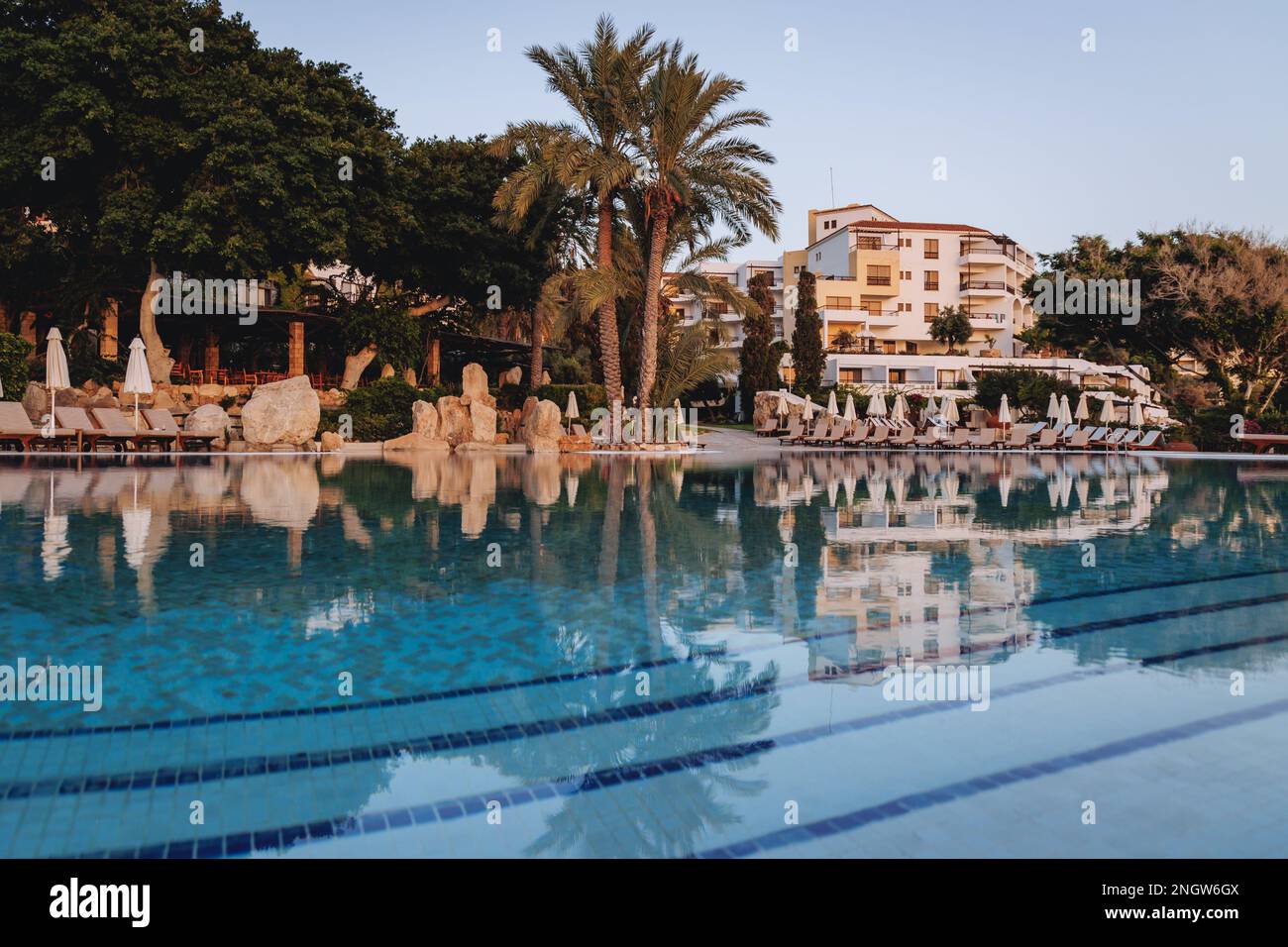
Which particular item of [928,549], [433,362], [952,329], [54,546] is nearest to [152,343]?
[433,362]

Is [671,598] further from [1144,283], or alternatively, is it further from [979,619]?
[1144,283]

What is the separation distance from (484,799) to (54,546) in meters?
7.22

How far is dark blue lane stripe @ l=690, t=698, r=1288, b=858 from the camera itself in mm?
3072

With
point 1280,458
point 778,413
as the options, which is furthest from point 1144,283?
point 778,413

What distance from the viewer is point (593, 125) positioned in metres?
26.2

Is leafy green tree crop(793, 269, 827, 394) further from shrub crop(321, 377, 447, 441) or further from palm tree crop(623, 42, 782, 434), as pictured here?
shrub crop(321, 377, 447, 441)

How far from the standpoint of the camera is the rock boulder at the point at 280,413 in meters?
25.5

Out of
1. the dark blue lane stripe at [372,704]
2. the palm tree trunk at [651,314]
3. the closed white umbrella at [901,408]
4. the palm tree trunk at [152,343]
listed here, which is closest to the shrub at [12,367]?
the palm tree trunk at [152,343]

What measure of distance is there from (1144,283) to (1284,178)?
5.39 m

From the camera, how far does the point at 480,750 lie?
396 cm

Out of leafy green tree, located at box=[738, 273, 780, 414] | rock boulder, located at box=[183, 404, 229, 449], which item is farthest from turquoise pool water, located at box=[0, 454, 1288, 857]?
leafy green tree, located at box=[738, 273, 780, 414]

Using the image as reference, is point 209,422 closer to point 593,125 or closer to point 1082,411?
point 593,125
